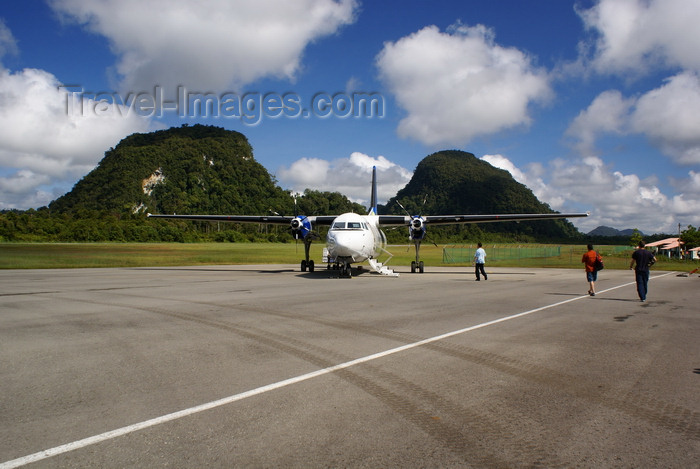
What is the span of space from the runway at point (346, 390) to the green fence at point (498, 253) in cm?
3559

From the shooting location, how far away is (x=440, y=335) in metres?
8.01

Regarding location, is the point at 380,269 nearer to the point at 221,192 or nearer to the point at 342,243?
the point at 342,243

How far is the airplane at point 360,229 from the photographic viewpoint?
20969 millimetres

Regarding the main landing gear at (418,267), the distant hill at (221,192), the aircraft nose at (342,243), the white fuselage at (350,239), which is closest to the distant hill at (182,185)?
the distant hill at (221,192)

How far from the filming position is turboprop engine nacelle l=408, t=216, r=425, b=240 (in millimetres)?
27203

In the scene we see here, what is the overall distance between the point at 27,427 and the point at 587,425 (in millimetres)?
4726

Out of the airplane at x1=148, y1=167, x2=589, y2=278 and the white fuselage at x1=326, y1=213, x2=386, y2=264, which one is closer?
the white fuselage at x1=326, y1=213, x2=386, y2=264

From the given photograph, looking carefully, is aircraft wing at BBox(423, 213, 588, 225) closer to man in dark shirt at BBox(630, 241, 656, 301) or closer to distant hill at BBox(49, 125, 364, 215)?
man in dark shirt at BBox(630, 241, 656, 301)

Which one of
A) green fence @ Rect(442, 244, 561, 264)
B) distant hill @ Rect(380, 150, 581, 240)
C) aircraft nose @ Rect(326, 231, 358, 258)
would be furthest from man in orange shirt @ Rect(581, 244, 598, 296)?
distant hill @ Rect(380, 150, 581, 240)

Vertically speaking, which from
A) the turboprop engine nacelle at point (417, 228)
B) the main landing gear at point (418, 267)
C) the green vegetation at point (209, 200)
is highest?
the green vegetation at point (209, 200)

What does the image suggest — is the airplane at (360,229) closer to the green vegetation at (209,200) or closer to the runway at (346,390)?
the runway at (346,390)

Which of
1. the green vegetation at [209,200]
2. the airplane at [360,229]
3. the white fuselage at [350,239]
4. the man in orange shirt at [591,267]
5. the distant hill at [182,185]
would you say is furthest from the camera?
the distant hill at [182,185]

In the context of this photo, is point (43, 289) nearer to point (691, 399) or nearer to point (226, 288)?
point (226, 288)

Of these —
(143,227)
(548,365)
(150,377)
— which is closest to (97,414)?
(150,377)
